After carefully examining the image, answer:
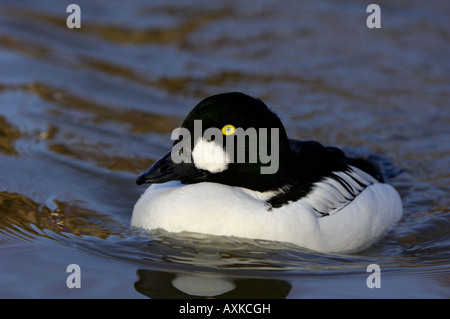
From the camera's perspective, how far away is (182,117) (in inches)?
375

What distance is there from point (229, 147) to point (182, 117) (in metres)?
3.98

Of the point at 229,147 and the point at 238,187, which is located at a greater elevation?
the point at 229,147

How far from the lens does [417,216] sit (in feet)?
23.5

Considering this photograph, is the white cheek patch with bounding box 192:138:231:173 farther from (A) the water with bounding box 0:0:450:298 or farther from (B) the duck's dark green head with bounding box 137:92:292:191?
(A) the water with bounding box 0:0:450:298

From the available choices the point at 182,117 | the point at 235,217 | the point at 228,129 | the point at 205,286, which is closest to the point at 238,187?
the point at 235,217

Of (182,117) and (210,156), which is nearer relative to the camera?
(210,156)

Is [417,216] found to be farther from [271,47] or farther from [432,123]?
[271,47]

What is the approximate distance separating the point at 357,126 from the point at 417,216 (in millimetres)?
2423

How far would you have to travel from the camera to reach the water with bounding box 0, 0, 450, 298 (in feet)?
17.5

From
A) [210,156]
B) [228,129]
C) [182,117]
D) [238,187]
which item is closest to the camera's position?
[228,129]

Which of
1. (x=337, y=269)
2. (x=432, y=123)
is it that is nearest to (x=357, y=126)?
(x=432, y=123)

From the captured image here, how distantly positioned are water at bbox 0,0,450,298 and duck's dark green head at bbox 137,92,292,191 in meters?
0.50

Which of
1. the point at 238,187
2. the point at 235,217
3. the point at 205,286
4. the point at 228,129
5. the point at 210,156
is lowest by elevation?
the point at 205,286

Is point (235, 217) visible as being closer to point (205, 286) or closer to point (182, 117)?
point (205, 286)
